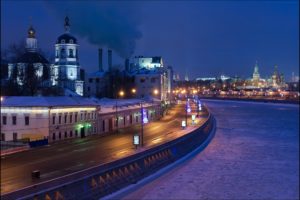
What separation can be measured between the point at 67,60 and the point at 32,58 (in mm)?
10357

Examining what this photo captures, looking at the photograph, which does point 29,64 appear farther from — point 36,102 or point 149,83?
point 149,83

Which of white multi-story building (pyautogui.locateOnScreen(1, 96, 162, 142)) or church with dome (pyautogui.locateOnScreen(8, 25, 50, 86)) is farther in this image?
church with dome (pyautogui.locateOnScreen(8, 25, 50, 86))

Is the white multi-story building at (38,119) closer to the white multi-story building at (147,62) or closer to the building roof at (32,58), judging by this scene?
the building roof at (32,58)

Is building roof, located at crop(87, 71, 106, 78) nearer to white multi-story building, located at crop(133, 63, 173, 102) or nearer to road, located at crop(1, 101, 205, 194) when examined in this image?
white multi-story building, located at crop(133, 63, 173, 102)

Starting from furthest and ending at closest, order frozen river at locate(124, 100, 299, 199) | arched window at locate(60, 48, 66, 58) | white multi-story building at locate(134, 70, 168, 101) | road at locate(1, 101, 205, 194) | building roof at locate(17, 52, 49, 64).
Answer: white multi-story building at locate(134, 70, 168, 101), arched window at locate(60, 48, 66, 58), building roof at locate(17, 52, 49, 64), frozen river at locate(124, 100, 299, 199), road at locate(1, 101, 205, 194)

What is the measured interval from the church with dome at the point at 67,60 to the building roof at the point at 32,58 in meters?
4.14

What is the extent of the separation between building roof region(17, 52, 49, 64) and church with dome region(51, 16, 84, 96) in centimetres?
414

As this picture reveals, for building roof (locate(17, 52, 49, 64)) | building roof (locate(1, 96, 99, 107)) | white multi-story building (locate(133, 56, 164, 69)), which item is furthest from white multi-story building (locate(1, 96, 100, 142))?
white multi-story building (locate(133, 56, 164, 69))

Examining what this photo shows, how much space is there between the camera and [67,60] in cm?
7244

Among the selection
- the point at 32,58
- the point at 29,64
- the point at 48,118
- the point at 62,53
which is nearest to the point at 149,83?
the point at 62,53

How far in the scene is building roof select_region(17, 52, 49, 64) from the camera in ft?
201

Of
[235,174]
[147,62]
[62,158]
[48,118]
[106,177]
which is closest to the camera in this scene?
[106,177]

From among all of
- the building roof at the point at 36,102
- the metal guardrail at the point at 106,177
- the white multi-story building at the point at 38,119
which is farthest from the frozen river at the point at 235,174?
the building roof at the point at 36,102

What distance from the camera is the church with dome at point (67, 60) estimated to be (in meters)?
71.2
